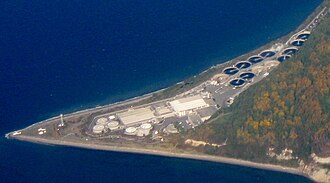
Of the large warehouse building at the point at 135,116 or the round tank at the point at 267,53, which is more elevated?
the round tank at the point at 267,53

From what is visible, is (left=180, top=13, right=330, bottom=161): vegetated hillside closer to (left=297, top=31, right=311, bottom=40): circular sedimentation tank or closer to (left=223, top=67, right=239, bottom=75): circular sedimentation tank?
(left=223, top=67, right=239, bottom=75): circular sedimentation tank

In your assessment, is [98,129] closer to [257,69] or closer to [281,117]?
[281,117]

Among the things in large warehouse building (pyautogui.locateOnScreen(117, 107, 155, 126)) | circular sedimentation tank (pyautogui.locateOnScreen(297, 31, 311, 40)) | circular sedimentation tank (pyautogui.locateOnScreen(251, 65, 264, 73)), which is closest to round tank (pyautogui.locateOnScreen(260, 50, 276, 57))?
circular sedimentation tank (pyautogui.locateOnScreen(251, 65, 264, 73))

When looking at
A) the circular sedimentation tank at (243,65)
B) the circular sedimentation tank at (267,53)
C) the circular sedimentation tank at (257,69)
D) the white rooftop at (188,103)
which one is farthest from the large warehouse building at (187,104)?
the circular sedimentation tank at (267,53)

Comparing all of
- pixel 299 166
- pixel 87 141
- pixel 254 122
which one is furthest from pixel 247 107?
pixel 87 141

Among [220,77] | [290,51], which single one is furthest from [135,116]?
[290,51]

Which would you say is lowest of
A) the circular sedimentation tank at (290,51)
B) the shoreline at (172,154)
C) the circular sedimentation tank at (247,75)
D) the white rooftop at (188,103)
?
the shoreline at (172,154)

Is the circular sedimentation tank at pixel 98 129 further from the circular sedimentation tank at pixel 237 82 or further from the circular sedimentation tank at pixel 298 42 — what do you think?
the circular sedimentation tank at pixel 298 42
